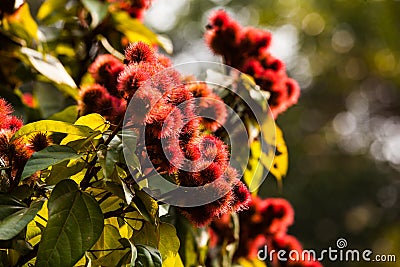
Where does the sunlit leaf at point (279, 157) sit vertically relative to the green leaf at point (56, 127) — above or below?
below

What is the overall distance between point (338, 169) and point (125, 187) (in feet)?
14.6

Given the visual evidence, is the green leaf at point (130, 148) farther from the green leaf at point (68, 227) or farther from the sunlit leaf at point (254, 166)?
the sunlit leaf at point (254, 166)

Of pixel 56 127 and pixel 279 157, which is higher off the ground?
pixel 56 127

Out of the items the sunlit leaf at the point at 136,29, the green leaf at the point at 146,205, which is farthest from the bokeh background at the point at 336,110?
the green leaf at the point at 146,205

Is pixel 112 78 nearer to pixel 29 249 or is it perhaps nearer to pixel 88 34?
pixel 29 249

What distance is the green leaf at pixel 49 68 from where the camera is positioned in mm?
878

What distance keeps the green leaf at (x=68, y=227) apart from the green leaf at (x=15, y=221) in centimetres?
2

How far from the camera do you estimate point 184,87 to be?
1.89ft

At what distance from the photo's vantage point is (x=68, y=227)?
1.72 feet

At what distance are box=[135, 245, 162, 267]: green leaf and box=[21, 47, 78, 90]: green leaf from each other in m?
0.36

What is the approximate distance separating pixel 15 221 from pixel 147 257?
4.5 inches

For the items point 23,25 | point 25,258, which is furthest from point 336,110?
point 25,258

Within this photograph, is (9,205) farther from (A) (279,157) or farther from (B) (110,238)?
(A) (279,157)

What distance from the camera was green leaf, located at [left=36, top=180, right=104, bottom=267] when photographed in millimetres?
511
